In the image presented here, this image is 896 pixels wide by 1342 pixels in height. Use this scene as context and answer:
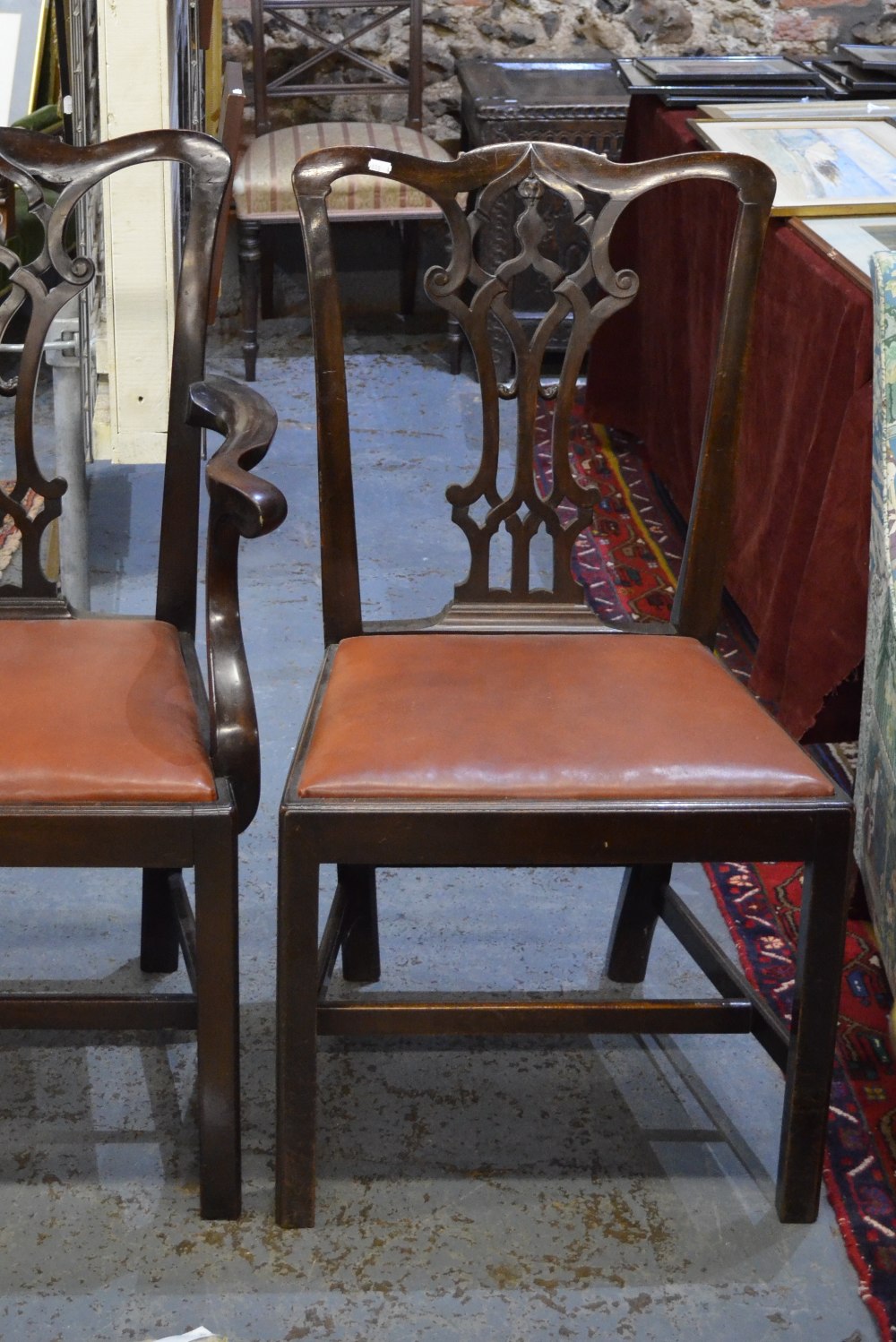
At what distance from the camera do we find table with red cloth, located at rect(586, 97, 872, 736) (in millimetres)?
1931

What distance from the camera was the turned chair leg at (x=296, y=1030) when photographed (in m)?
1.28

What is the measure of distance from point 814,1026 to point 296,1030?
460 millimetres

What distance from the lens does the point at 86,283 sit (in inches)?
61.0

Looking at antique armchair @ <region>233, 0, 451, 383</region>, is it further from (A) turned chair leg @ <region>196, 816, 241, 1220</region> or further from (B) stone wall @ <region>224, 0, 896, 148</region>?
(A) turned chair leg @ <region>196, 816, 241, 1220</region>

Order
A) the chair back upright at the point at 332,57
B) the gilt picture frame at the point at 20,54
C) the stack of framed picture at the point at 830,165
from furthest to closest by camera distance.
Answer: the chair back upright at the point at 332,57
the gilt picture frame at the point at 20,54
the stack of framed picture at the point at 830,165

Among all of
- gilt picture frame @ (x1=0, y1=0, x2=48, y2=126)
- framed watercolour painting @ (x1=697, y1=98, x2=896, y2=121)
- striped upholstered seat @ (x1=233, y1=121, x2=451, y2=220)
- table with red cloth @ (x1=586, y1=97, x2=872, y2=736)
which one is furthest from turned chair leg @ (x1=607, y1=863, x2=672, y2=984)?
striped upholstered seat @ (x1=233, y1=121, x2=451, y2=220)

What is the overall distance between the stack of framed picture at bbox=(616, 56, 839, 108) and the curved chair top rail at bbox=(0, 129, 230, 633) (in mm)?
1692

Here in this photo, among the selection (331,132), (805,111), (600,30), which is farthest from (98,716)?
(600,30)

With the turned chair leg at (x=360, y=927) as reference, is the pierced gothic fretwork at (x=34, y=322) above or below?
above

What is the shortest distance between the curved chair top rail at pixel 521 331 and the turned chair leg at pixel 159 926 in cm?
35

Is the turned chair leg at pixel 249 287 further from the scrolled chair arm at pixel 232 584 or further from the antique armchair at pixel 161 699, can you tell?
the scrolled chair arm at pixel 232 584

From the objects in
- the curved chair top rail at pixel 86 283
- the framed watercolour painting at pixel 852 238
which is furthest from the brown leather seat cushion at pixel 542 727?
the framed watercolour painting at pixel 852 238

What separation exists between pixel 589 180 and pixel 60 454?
3.75 ft

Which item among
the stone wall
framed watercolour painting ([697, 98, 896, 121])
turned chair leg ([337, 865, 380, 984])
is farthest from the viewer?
the stone wall
